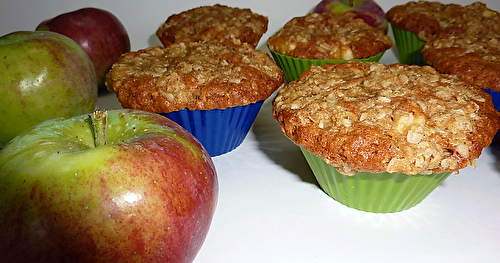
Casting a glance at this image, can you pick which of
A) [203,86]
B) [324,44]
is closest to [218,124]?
[203,86]

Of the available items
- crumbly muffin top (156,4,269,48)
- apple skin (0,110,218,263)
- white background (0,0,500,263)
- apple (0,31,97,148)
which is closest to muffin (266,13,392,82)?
crumbly muffin top (156,4,269,48)

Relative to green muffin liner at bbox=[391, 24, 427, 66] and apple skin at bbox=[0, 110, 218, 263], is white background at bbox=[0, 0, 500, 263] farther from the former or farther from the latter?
green muffin liner at bbox=[391, 24, 427, 66]

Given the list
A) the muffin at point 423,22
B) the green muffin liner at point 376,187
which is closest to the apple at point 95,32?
the green muffin liner at point 376,187

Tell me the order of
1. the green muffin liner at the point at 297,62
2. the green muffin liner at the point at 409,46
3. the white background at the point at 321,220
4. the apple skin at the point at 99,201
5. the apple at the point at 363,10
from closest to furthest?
the apple skin at the point at 99,201 → the white background at the point at 321,220 → the green muffin liner at the point at 297,62 → the green muffin liner at the point at 409,46 → the apple at the point at 363,10

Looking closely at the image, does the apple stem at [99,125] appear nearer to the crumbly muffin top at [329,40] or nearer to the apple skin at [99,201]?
the apple skin at [99,201]

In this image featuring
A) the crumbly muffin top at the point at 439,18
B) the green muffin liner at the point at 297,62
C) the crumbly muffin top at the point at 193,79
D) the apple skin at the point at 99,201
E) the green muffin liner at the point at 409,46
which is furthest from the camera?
the green muffin liner at the point at 409,46

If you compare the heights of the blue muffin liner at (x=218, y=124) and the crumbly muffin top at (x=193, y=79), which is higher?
the crumbly muffin top at (x=193, y=79)
